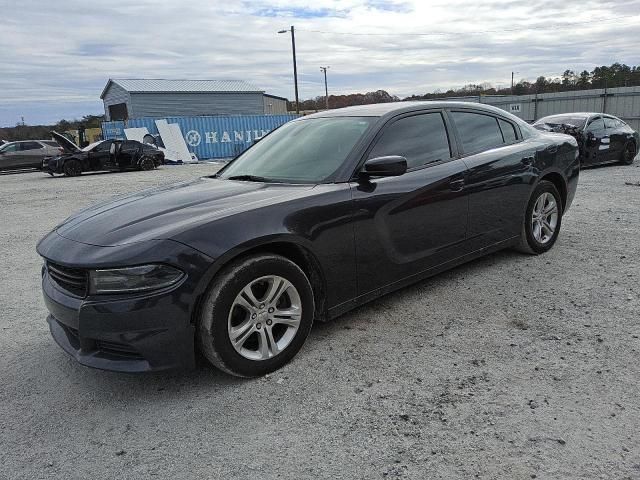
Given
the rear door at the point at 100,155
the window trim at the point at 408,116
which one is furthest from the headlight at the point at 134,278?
the rear door at the point at 100,155

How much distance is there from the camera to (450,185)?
13.6 feet

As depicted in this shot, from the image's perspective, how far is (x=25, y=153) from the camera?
76.9 feet

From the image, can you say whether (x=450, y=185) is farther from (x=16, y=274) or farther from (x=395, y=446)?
(x=16, y=274)

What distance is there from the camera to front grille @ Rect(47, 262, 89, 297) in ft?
9.33

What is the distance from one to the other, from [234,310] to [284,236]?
522 mm

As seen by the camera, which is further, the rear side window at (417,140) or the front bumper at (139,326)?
the rear side window at (417,140)

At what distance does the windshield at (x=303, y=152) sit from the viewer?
12.3 feet

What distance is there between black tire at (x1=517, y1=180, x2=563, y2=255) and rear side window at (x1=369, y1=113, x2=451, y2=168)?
1331 millimetres

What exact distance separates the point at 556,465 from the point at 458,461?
1.34 ft

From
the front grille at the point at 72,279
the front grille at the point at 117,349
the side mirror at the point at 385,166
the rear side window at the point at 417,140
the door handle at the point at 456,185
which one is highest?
the rear side window at the point at 417,140

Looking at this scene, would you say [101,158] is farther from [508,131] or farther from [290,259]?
[290,259]

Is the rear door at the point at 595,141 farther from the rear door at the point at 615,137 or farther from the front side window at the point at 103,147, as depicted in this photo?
the front side window at the point at 103,147

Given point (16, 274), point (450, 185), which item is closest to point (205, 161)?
point (16, 274)

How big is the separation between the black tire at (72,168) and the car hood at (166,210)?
57.5 feet
